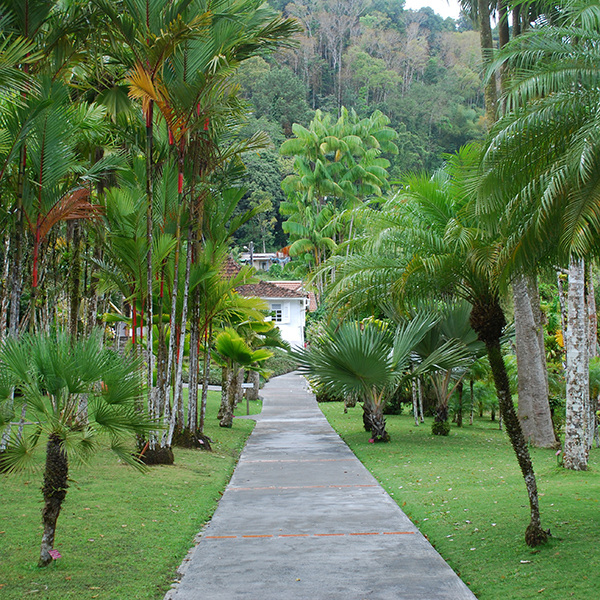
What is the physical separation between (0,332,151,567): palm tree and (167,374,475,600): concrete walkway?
1266mm

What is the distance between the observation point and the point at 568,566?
539 centimetres

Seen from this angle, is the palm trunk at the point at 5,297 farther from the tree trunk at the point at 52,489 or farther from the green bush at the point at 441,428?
the green bush at the point at 441,428

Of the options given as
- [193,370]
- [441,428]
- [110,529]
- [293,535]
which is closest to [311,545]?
[293,535]

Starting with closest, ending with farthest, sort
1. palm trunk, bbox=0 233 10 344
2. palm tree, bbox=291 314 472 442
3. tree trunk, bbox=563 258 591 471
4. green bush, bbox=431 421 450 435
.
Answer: palm trunk, bbox=0 233 10 344 → tree trunk, bbox=563 258 591 471 → palm tree, bbox=291 314 472 442 → green bush, bbox=431 421 450 435

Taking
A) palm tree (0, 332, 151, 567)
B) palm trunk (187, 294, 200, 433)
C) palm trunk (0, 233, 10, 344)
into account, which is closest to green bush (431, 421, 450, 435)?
palm trunk (187, 294, 200, 433)

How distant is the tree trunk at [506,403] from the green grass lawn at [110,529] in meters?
3.24

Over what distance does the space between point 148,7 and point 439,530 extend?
24.8ft

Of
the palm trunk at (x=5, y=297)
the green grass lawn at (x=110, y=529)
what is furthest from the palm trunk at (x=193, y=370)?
the palm trunk at (x=5, y=297)

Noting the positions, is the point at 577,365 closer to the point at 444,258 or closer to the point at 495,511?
the point at 444,258

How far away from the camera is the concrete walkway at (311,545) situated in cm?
516

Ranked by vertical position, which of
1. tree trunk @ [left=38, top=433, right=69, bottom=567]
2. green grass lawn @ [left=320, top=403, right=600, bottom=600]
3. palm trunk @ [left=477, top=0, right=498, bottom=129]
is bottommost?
green grass lawn @ [left=320, top=403, right=600, bottom=600]

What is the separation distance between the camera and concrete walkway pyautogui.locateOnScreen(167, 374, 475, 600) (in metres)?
5.16

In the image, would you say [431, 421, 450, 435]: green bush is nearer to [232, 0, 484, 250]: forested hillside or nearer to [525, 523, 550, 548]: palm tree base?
[525, 523, 550, 548]: palm tree base

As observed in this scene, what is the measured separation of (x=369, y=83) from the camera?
7706cm
